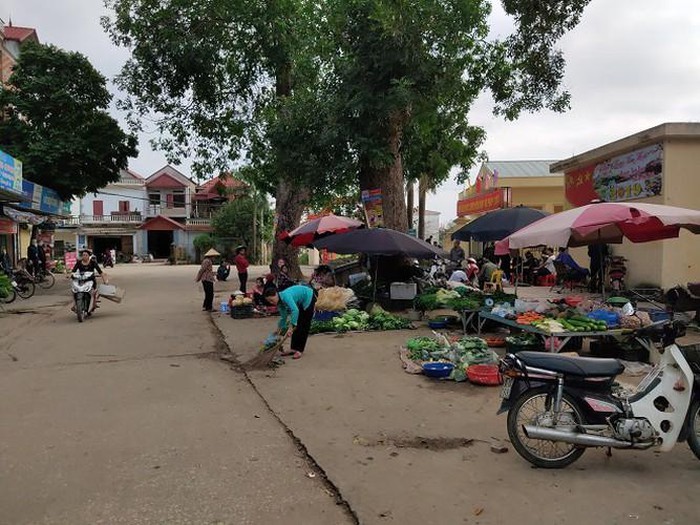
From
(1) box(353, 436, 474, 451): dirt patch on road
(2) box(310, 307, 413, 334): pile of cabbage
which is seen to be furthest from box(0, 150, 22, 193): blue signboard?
(1) box(353, 436, 474, 451): dirt patch on road

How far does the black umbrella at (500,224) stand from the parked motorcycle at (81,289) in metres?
8.60

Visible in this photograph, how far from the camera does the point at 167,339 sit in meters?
10.7

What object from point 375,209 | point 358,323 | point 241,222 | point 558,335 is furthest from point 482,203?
point 241,222

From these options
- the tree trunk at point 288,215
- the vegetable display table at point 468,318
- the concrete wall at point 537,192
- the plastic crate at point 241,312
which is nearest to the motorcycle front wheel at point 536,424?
the vegetable display table at point 468,318

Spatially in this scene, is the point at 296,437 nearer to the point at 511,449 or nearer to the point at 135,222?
the point at 511,449

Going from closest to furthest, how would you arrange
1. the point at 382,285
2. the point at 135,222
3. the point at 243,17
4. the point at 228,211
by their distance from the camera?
the point at 382,285 → the point at 243,17 → the point at 228,211 → the point at 135,222

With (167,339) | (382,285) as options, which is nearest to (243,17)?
(382,285)

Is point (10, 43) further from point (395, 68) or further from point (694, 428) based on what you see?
point (694, 428)

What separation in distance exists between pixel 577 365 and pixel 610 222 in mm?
3882

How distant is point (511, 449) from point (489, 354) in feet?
10.1

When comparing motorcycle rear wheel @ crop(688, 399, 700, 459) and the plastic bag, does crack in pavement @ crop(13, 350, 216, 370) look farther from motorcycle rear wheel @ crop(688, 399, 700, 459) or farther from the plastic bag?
motorcycle rear wheel @ crop(688, 399, 700, 459)

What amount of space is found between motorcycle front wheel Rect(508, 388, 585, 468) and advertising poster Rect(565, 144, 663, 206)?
1195 cm

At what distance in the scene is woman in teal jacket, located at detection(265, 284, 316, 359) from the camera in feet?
27.1

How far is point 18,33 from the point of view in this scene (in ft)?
102
